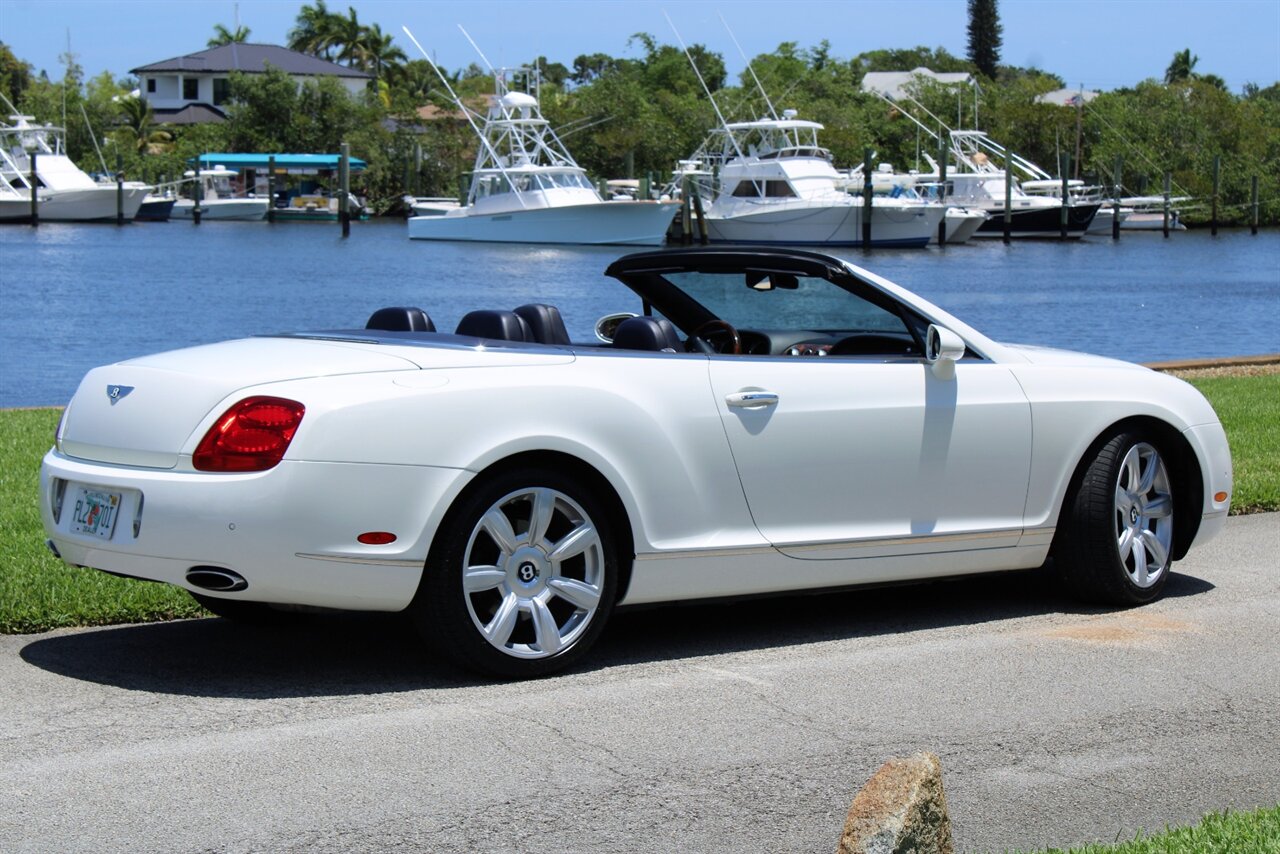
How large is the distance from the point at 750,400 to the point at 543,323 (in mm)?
960

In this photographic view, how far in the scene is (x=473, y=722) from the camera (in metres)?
5.23

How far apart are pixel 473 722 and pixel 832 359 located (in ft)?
6.90

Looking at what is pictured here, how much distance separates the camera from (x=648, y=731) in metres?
5.19

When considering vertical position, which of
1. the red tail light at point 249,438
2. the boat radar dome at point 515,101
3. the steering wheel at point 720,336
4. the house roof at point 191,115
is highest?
the house roof at point 191,115

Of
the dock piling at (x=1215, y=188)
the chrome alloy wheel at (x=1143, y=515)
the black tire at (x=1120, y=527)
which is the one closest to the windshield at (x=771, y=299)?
the black tire at (x=1120, y=527)

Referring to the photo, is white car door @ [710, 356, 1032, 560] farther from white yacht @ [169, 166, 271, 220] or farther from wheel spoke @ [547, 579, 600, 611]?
white yacht @ [169, 166, 271, 220]

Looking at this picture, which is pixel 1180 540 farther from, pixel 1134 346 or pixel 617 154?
pixel 617 154

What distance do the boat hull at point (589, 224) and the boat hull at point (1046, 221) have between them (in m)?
20.2

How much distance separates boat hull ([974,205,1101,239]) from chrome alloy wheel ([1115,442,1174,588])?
76.9m

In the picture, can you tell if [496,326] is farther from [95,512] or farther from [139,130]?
[139,130]

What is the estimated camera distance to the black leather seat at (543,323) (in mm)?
6641

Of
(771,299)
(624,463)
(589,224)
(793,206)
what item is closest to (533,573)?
(624,463)

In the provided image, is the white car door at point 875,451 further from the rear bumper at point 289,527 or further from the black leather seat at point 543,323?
the rear bumper at point 289,527

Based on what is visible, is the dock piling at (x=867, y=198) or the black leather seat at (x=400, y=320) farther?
the dock piling at (x=867, y=198)
